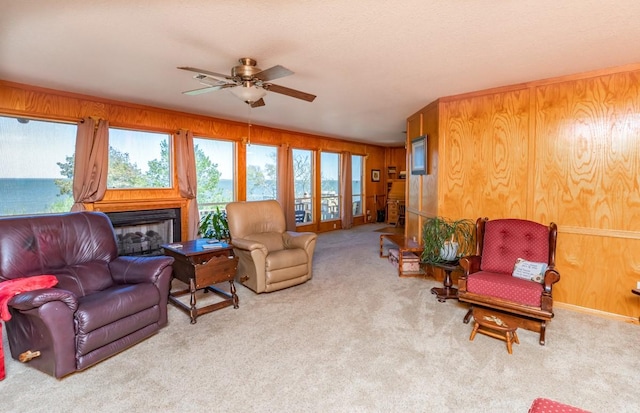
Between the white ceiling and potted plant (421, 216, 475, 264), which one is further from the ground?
the white ceiling

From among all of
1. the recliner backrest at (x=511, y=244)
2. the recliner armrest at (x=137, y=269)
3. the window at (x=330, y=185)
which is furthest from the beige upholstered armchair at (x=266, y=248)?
the window at (x=330, y=185)

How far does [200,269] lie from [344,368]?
170 centimetres

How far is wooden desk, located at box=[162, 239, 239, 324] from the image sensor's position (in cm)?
306

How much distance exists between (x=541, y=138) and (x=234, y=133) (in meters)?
4.80

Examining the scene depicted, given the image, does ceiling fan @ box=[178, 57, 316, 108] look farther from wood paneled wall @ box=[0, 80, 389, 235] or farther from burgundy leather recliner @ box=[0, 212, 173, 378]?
wood paneled wall @ box=[0, 80, 389, 235]

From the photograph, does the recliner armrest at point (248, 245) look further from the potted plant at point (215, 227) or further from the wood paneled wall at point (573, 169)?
the wood paneled wall at point (573, 169)

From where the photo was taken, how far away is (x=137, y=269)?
2.72 meters

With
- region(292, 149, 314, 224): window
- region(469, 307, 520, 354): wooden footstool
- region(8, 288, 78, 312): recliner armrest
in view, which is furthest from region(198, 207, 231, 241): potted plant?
region(469, 307, 520, 354): wooden footstool

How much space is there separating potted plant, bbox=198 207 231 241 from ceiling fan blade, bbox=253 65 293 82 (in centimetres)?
282

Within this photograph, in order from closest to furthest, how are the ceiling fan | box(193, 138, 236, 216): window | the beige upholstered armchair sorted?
the ceiling fan
the beige upholstered armchair
box(193, 138, 236, 216): window

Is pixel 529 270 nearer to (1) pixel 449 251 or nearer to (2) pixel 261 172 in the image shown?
(1) pixel 449 251

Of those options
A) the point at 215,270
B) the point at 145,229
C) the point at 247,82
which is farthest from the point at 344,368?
the point at 145,229

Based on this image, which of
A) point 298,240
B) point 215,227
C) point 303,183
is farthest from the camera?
point 303,183

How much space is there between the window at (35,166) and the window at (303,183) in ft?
13.8
